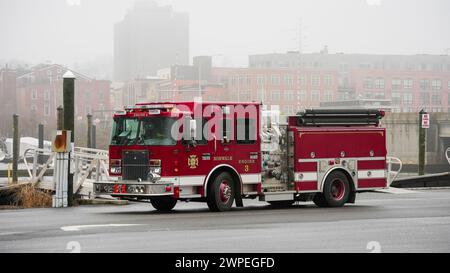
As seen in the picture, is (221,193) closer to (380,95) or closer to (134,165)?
(134,165)

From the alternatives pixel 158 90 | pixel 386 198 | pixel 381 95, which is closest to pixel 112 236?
pixel 386 198

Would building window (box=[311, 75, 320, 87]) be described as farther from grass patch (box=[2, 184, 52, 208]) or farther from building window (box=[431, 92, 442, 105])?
grass patch (box=[2, 184, 52, 208])

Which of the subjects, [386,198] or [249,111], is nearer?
[249,111]

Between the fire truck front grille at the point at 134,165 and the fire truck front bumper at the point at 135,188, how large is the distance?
0.73 ft

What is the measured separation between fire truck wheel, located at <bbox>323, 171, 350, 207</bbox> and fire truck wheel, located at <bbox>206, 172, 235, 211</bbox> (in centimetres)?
284

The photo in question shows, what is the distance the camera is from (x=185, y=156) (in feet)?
68.9

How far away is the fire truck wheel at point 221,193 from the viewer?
2120 cm

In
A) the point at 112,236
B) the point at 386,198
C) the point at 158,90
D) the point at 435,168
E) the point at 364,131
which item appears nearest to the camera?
the point at 112,236

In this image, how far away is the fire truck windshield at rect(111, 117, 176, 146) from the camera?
21.0m

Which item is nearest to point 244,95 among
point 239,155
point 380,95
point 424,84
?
point 380,95

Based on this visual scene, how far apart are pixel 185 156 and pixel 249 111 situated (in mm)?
2235
